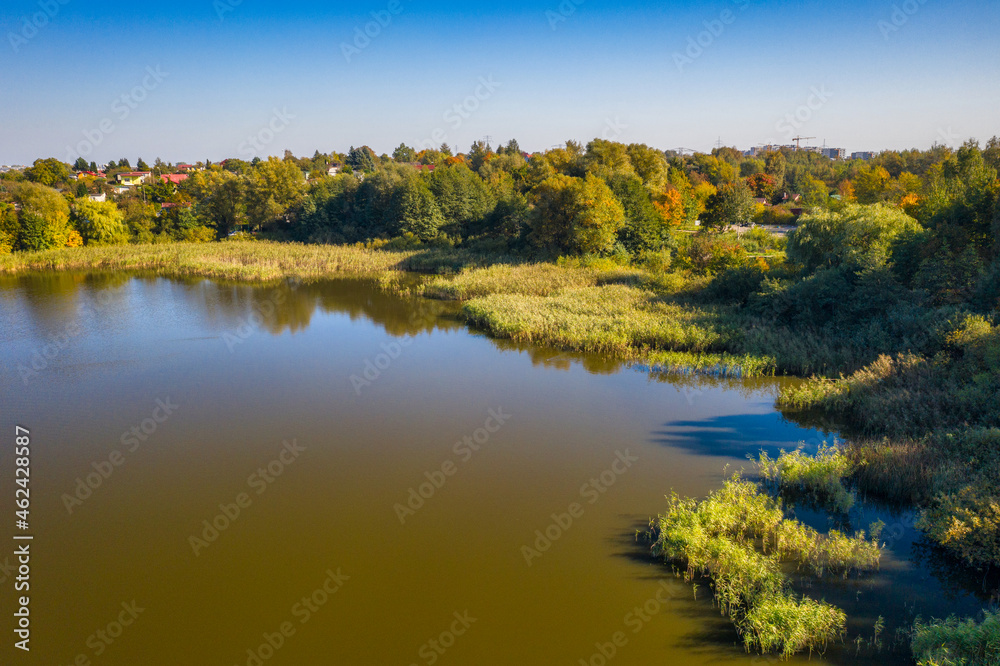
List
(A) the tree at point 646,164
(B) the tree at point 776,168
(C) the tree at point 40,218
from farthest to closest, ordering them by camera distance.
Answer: (B) the tree at point 776,168
(A) the tree at point 646,164
(C) the tree at point 40,218

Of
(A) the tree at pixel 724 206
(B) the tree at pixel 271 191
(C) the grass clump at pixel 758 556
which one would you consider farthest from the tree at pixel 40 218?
(A) the tree at pixel 724 206

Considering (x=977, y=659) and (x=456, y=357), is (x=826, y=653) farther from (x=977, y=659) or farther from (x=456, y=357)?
(x=456, y=357)

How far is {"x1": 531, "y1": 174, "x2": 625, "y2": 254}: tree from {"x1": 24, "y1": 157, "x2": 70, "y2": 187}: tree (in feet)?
181

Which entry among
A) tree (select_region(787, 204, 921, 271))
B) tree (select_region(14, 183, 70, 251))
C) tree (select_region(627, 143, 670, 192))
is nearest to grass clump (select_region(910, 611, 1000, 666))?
tree (select_region(787, 204, 921, 271))

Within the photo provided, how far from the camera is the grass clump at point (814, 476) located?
895 cm

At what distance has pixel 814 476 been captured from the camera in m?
9.22

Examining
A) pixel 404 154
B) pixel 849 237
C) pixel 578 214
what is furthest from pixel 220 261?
pixel 404 154

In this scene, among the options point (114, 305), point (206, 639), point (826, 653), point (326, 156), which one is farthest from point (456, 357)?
point (326, 156)

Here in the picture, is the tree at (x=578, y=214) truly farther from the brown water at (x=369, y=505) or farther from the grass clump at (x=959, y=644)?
the grass clump at (x=959, y=644)

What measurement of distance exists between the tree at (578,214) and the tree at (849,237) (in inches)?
372

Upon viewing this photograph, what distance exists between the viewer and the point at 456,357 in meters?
17.4

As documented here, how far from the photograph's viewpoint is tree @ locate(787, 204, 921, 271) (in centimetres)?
1672

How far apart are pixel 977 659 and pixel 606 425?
7.34 meters

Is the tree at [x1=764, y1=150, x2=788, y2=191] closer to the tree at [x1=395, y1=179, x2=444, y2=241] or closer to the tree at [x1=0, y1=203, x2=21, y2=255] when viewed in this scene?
the tree at [x1=395, y1=179, x2=444, y2=241]
